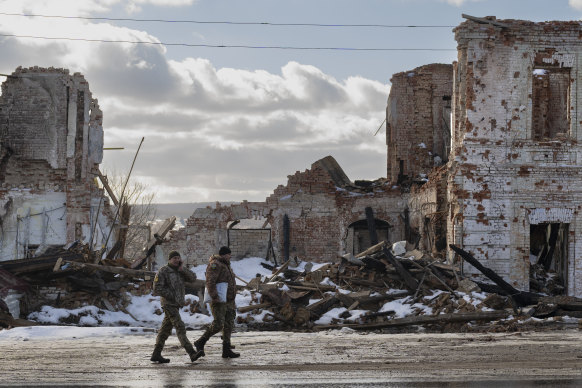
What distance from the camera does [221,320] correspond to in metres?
11.6

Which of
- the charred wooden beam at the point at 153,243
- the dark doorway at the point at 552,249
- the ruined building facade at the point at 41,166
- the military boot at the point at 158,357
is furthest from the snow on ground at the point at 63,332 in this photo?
the dark doorway at the point at 552,249

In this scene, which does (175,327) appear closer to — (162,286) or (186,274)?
(162,286)

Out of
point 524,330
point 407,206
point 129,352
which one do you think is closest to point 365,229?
point 407,206

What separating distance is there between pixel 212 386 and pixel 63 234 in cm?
1722

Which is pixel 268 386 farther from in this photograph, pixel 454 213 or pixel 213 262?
pixel 454 213

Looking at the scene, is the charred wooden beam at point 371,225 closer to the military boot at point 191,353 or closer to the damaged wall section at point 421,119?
the damaged wall section at point 421,119

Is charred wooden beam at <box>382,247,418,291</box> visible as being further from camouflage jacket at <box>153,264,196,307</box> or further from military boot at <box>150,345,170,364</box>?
military boot at <box>150,345,170,364</box>

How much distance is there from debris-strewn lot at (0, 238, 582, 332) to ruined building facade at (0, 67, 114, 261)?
5.10 metres

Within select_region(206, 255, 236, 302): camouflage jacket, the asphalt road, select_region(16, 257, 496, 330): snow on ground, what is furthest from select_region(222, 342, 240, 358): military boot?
select_region(16, 257, 496, 330): snow on ground

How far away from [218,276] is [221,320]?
0.61m

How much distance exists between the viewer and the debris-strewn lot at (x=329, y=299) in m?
17.4

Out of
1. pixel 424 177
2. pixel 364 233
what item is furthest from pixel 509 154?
pixel 364 233

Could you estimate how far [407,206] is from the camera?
95.8ft

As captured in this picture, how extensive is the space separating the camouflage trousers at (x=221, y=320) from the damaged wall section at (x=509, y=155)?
397 inches
